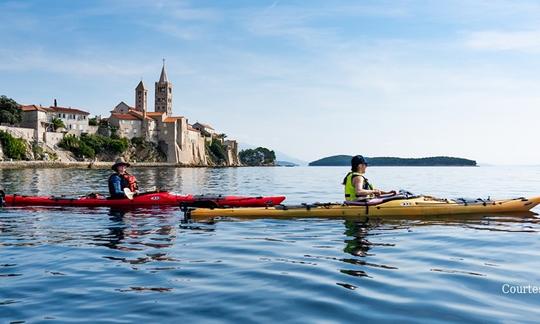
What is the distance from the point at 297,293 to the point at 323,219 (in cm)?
751

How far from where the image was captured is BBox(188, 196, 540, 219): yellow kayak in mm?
13875

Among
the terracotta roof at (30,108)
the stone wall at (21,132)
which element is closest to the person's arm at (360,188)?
the stone wall at (21,132)

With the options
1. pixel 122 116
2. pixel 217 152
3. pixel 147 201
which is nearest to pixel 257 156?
pixel 217 152

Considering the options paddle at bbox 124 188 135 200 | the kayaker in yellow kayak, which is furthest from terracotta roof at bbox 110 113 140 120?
the kayaker in yellow kayak

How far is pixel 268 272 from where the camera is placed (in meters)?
7.52

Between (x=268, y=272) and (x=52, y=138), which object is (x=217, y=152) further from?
(x=268, y=272)

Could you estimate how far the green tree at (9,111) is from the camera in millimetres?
82250

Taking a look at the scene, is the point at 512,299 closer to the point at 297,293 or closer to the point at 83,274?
the point at 297,293

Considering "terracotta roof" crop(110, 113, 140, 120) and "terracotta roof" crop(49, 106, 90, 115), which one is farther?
"terracotta roof" crop(110, 113, 140, 120)

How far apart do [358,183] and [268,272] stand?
22.8ft

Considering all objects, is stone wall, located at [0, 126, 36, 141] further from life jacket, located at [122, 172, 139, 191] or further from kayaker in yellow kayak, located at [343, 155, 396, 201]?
kayaker in yellow kayak, located at [343, 155, 396, 201]

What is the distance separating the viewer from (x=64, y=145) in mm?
90375

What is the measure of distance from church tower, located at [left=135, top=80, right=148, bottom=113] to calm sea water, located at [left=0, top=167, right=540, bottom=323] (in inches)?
5107

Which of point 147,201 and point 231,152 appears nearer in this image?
point 147,201
